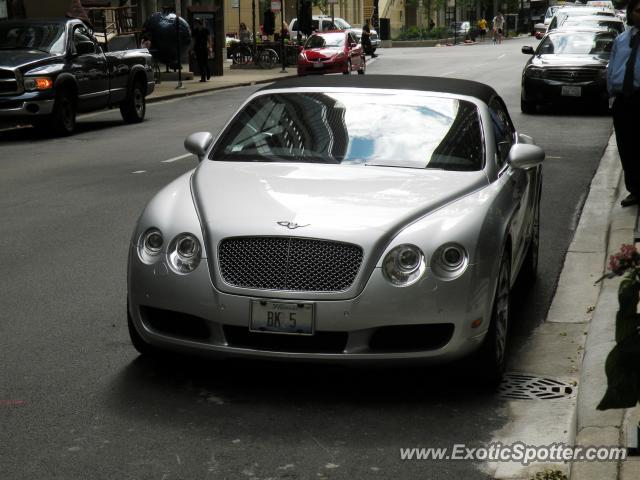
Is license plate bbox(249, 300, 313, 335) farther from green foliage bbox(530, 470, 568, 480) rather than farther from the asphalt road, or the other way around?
green foliage bbox(530, 470, 568, 480)

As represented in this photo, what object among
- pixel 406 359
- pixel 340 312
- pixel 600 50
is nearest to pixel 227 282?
pixel 340 312

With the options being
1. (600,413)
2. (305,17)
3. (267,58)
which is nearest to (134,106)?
(600,413)

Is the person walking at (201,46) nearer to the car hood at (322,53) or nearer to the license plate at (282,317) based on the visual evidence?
the car hood at (322,53)

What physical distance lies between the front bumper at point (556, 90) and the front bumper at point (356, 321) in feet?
57.3

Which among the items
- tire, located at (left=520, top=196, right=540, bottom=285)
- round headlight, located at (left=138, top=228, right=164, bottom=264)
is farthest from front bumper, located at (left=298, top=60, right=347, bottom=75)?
round headlight, located at (left=138, top=228, right=164, bottom=264)

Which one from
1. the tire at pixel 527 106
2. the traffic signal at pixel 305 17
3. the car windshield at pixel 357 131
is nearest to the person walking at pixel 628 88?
the car windshield at pixel 357 131

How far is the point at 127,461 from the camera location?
5.04 m

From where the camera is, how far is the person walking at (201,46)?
3522 cm

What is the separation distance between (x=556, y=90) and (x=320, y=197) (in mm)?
17378

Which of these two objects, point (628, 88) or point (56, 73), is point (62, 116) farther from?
point (628, 88)

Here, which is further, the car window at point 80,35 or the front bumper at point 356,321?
the car window at point 80,35

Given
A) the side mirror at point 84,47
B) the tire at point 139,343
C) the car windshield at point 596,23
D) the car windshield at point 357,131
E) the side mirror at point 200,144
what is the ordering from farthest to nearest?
the car windshield at point 596,23, the side mirror at point 84,47, the side mirror at point 200,144, the car windshield at point 357,131, the tire at point 139,343

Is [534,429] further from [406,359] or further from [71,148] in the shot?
[71,148]

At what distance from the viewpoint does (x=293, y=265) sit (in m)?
5.71
